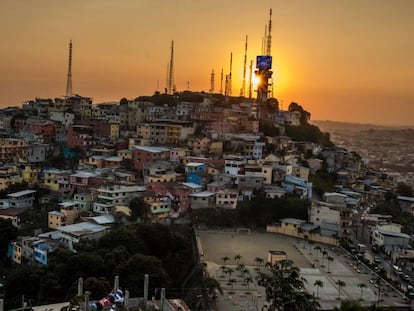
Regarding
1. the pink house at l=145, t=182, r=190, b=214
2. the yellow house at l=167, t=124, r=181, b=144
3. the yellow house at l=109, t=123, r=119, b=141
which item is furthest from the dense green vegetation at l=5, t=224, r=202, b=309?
the yellow house at l=109, t=123, r=119, b=141

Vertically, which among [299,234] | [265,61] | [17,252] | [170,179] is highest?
[265,61]

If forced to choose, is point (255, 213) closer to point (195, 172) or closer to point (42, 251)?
point (195, 172)

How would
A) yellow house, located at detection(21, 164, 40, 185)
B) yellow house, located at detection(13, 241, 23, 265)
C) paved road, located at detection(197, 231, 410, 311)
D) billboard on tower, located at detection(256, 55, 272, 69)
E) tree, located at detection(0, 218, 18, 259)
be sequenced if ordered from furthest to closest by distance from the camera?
billboard on tower, located at detection(256, 55, 272, 69) < yellow house, located at detection(21, 164, 40, 185) < tree, located at detection(0, 218, 18, 259) < yellow house, located at detection(13, 241, 23, 265) < paved road, located at detection(197, 231, 410, 311)

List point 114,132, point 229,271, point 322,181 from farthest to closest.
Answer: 1. point 114,132
2. point 322,181
3. point 229,271

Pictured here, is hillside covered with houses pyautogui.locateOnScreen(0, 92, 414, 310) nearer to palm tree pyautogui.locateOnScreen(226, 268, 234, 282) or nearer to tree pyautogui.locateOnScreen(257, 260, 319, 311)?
palm tree pyautogui.locateOnScreen(226, 268, 234, 282)

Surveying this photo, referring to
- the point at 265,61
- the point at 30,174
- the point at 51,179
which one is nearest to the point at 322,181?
the point at 265,61

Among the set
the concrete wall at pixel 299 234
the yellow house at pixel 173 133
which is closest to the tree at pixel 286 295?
the concrete wall at pixel 299 234
